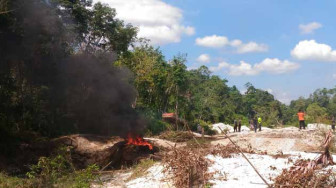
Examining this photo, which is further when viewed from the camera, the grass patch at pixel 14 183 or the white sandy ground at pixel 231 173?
the grass patch at pixel 14 183

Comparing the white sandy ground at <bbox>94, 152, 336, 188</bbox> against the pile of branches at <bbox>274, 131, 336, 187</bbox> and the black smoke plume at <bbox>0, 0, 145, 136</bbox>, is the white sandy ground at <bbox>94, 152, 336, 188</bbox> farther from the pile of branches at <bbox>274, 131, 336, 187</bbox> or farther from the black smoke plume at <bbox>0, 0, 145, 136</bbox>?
the black smoke plume at <bbox>0, 0, 145, 136</bbox>

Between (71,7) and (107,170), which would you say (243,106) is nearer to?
(71,7)

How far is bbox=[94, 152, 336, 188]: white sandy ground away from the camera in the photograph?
7973 mm

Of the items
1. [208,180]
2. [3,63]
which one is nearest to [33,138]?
[3,63]

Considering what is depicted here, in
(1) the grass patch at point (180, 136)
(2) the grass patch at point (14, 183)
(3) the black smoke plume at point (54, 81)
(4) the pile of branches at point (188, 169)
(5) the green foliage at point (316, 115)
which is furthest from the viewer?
(1) the grass patch at point (180, 136)

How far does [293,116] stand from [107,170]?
4454 cm

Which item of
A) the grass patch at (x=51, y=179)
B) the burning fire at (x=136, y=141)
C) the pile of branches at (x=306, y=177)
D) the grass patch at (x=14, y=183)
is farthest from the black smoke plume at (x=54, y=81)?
the pile of branches at (x=306, y=177)

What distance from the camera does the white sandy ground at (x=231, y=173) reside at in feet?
26.2

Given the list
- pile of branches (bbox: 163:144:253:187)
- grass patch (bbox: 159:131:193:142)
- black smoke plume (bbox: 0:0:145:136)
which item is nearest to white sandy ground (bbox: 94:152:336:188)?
pile of branches (bbox: 163:144:253:187)

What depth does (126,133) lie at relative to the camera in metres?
13.8

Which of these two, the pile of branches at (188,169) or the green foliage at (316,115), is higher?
the green foliage at (316,115)

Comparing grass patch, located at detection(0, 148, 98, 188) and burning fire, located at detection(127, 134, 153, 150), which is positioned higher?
burning fire, located at detection(127, 134, 153, 150)

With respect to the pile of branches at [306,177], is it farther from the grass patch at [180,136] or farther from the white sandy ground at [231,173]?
the grass patch at [180,136]

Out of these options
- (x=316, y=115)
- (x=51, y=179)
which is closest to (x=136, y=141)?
(x=51, y=179)
